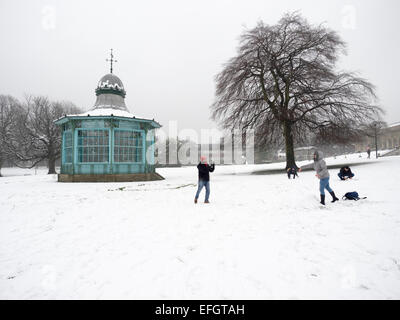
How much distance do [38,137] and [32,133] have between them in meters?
1.10

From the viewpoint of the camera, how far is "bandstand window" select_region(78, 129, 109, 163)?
14422mm

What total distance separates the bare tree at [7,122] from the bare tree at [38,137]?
34.7 inches

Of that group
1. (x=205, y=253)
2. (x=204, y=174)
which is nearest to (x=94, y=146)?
(x=204, y=174)

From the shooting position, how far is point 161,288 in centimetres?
238

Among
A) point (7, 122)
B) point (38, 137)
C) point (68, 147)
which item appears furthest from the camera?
point (7, 122)

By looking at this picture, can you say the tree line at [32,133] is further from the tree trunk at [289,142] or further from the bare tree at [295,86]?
the tree trunk at [289,142]

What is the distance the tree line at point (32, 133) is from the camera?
26.1 metres

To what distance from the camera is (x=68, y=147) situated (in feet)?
50.3

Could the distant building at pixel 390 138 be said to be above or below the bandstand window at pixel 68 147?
above

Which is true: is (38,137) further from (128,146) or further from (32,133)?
(128,146)

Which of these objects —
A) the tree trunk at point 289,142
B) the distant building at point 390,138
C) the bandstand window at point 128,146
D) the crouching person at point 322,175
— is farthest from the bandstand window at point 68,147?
the distant building at point 390,138

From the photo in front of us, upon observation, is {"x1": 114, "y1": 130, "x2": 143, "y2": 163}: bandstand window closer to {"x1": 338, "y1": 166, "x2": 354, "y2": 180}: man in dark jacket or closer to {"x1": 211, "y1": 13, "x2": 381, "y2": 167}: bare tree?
{"x1": 211, "y1": 13, "x2": 381, "y2": 167}: bare tree

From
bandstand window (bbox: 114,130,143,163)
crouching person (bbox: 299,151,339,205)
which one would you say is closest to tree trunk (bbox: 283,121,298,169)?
crouching person (bbox: 299,151,339,205)
